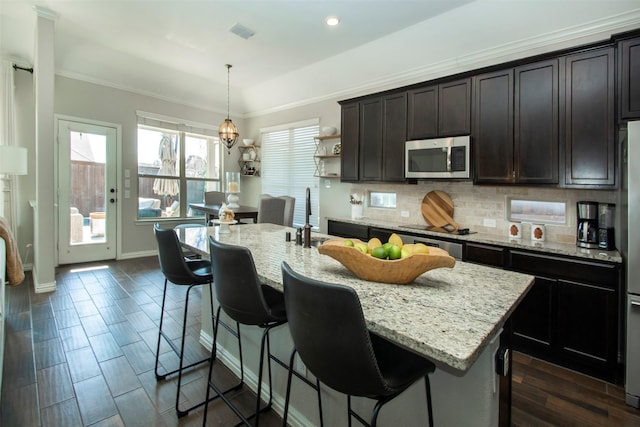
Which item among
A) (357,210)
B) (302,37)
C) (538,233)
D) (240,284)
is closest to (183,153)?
(302,37)

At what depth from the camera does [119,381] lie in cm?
214

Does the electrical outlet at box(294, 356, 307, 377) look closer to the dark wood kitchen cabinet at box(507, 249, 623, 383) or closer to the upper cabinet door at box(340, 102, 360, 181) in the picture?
the dark wood kitchen cabinet at box(507, 249, 623, 383)

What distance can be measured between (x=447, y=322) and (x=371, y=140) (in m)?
3.42

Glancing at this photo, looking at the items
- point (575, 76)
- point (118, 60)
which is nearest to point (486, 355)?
point (575, 76)

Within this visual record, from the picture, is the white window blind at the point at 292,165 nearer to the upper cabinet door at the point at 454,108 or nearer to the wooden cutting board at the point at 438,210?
the wooden cutting board at the point at 438,210

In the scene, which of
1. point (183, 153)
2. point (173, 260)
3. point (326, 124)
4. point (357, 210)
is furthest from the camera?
point (183, 153)

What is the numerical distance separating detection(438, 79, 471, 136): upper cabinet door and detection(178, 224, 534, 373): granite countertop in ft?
6.84

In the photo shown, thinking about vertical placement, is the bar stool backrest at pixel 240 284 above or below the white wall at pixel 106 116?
below

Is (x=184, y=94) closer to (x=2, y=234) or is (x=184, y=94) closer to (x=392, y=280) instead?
(x=2, y=234)

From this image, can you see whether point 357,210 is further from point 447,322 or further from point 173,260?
point 447,322

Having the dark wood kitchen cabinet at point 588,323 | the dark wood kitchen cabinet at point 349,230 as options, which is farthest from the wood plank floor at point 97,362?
the dark wood kitchen cabinet at point 588,323

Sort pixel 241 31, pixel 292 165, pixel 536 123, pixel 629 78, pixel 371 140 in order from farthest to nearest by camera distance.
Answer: pixel 292 165, pixel 371 140, pixel 241 31, pixel 536 123, pixel 629 78

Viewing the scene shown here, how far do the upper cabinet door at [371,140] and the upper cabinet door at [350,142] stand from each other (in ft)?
0.28

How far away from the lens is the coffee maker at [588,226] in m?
2.55
